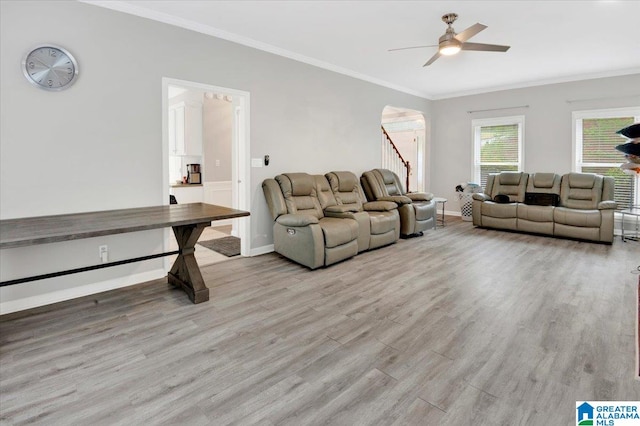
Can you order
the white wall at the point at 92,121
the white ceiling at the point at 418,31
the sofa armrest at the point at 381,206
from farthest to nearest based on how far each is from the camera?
the sofa armrest at the point at 381,206 → the white ceiling at the point at 418,31 → the white wall at the point at 92,121

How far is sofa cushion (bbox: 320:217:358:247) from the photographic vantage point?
4.10 m

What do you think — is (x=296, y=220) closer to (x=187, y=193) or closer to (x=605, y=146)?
(x=187, y=193)

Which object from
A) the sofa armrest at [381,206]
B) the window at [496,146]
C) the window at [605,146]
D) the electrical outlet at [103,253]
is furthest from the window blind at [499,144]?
the electrical outlet at [103,253]

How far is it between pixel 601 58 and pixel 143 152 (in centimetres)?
639

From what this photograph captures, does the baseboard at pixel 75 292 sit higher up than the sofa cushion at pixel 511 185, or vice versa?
the sofa cushion at pixel 511 185

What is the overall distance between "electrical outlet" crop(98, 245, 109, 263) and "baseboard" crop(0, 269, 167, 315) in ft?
0.76

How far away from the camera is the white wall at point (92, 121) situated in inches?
114

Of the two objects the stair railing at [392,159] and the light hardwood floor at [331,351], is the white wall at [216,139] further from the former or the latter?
the light hardwood floor at [331,351]

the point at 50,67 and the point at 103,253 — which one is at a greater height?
the point at 50,67

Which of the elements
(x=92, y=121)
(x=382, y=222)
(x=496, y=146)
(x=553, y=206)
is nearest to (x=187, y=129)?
(x=92, y=121)

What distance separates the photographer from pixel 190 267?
323 centimetres

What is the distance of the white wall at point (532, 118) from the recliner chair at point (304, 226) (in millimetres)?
4387

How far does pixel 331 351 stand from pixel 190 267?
160 centimetres

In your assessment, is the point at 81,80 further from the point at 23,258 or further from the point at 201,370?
the point at 201,370
